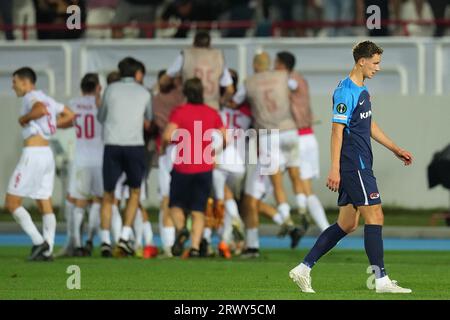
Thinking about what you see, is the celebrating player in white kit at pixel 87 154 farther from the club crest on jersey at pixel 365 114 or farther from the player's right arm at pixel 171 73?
the club crest on jersey at pixel 365 114

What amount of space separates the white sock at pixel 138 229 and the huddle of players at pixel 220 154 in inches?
0.5

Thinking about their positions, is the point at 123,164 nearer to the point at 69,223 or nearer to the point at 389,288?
the point at 69,223

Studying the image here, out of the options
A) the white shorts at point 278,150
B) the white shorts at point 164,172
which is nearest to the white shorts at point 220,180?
the white shorts at point 278,150

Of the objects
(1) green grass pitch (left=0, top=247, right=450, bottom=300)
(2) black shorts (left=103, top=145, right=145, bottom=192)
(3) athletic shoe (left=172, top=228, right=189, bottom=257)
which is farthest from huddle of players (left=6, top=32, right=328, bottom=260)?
(3) athletic shoe (left=172, top=228, right=189, bottom=257)

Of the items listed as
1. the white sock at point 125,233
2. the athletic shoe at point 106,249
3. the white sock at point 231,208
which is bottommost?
the athletic shoe at point 106,249

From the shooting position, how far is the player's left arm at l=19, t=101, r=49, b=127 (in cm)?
2098

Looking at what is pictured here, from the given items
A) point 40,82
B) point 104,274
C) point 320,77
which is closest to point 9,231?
point 40,82

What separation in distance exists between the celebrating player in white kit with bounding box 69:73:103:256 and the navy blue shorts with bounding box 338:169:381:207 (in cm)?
761

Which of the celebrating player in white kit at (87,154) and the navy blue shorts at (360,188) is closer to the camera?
the navy blue shorts at (360,188)

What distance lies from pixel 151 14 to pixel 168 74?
32.9 ft

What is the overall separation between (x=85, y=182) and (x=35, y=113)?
2127 millimetres

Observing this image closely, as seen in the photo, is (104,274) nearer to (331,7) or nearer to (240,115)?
(240,115)

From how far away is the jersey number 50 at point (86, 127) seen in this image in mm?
22844

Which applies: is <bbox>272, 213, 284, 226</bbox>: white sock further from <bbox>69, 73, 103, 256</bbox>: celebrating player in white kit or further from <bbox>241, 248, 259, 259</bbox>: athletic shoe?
<bbox>69, 73, 103, 256</bbox>: celebrating player in white kit
